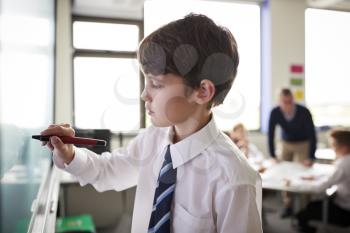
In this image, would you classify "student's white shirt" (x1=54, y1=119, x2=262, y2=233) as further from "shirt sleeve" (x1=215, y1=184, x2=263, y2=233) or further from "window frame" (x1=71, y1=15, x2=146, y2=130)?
"window frame" (x1=71, y1=15, x2=146, y2=130)

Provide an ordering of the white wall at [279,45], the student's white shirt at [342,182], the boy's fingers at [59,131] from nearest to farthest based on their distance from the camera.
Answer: the boy's fingers at [59,131], the student's white shirt at [342,182], the white wall at [279,45]

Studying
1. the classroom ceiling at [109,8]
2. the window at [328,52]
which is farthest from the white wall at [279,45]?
the classroom ceiling at [109,8]

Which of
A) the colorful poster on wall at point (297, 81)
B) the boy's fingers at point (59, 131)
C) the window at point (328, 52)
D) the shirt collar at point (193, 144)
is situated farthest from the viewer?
the colorful poster on wall at point (297, 81)

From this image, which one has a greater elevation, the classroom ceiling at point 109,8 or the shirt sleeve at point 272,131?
the classroom ceiling at point 109,8

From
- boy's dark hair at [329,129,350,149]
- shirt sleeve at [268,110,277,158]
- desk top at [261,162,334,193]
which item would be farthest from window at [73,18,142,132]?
shirt sleeve at [268,110,277,158]

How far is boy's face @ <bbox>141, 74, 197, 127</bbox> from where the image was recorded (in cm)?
58

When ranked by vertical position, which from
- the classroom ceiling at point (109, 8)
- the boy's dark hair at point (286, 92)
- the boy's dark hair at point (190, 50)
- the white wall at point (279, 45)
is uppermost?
the white wall at point (279, 45)

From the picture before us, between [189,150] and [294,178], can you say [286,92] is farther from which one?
[189,150]

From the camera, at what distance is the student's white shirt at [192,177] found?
591 millimetres

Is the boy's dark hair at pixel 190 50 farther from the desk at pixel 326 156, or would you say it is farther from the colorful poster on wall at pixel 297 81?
the colorful poster on wall at pixel 297 81

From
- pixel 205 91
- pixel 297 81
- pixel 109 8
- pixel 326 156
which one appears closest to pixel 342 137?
pixel 326 156

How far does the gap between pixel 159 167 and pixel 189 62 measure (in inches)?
10.9

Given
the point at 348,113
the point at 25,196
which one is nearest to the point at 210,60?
the point at 25,196

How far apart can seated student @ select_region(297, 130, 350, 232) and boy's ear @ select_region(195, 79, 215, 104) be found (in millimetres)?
2047
